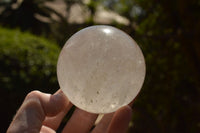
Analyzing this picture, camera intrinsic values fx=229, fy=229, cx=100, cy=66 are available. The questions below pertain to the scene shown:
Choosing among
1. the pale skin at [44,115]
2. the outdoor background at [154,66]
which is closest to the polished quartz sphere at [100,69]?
the pale skin at [44,115]

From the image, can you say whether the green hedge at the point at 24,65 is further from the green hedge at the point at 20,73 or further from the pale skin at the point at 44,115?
the pale skin at the point at 44,115

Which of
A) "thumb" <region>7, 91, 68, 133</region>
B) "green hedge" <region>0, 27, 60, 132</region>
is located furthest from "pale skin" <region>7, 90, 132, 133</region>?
"green hedge" <region>0, 27, 60, 132</region>

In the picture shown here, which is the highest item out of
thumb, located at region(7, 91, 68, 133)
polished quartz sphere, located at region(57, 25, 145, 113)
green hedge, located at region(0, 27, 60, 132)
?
polished quartz sphere, located at region(57, 25, 145, 113)

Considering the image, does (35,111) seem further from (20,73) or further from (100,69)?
(20,73)

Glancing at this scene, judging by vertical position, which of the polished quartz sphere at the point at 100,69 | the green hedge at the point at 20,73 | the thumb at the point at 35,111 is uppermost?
the polished quartz sphere at the point at 100,69

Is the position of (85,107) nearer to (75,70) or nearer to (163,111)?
(75,70)

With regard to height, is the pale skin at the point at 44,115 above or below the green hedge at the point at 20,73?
above

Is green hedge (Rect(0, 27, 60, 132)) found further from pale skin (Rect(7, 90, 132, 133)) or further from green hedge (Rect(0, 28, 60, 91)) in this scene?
pale skin (Rect(7, 90, 132, 133))

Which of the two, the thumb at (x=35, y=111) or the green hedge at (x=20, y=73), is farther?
the green hedge at (x=20, y=73)
